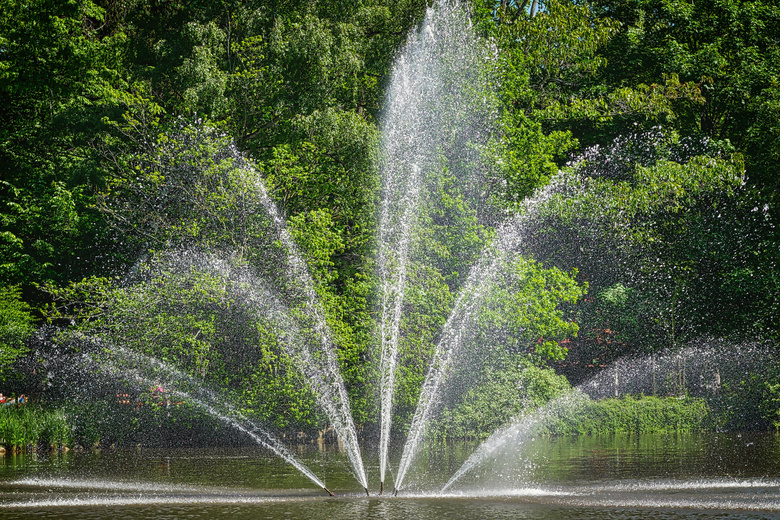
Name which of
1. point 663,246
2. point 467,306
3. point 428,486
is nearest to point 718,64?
→ point 663,246

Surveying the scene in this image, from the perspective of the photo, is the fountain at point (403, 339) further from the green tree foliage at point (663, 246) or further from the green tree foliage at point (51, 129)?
the green tree foliage at point (51, 129)

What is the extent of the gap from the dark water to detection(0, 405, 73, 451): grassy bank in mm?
1345

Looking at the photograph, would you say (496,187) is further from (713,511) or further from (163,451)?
(713,511)

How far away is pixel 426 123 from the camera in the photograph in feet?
104

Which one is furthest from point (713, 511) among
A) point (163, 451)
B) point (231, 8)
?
point (231, 8)

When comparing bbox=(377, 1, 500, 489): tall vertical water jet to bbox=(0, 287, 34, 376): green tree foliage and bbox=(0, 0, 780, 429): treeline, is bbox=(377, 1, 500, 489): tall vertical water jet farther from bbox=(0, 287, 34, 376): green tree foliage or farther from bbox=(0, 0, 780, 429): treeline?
bbox=(0, 287, 34, 376): green tree foliage

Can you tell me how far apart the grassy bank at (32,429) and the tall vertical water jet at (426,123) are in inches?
434

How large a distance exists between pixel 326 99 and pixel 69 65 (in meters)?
12.0

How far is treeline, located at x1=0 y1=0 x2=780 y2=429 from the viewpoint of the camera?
28516 mm

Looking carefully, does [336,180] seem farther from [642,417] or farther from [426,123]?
[642,417]

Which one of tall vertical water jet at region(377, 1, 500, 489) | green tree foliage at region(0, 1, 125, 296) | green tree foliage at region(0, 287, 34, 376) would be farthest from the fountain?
green tree foliage at region(0, 1, 125, 296)

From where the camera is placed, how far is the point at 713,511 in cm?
1288

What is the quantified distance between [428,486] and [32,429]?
15792 mm

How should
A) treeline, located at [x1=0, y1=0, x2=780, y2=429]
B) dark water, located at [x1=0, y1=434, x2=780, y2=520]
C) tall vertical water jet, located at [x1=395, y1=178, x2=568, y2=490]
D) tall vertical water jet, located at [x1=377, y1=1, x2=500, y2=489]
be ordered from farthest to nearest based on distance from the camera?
tall vertical water jet, located at [x1=377, y1=1, x2=500, y2=489]
tall vertical water jet, located at [x1=395, y1=178, x2=568, y2=490]
treeline, located at [x1=0, y1=0, x2=780, y2=429]
dark water, located at [x1=0, y1=434, x2=780, y2=520]
